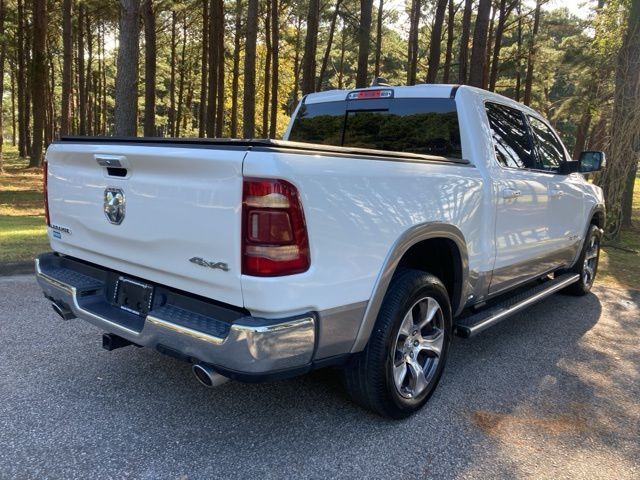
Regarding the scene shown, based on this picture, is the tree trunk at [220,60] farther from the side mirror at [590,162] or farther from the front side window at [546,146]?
the side mirror at [590,162]

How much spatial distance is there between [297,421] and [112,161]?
1834 mm

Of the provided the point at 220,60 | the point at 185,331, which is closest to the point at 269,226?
the point at 185,331

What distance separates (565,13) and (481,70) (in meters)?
22.8

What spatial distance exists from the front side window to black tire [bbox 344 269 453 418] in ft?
7.60

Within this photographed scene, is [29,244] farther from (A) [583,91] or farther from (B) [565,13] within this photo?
(B) [565,13]

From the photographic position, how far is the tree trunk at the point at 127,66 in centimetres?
944

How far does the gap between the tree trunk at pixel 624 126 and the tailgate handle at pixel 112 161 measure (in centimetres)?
1003

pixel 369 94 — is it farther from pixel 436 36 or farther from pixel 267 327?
pixel 436 36

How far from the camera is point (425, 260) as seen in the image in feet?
12.2

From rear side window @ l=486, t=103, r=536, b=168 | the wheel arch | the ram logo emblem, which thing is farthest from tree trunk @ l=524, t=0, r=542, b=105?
the ram logo emblem

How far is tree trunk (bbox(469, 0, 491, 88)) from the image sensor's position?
1209 cm

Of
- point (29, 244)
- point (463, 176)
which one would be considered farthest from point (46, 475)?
point (29, 244)

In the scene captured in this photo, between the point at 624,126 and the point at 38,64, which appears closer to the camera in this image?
the point at 624,126

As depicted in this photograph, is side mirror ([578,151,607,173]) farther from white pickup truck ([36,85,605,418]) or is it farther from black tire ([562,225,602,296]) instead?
white pickup truck ([36,85,605,418])
